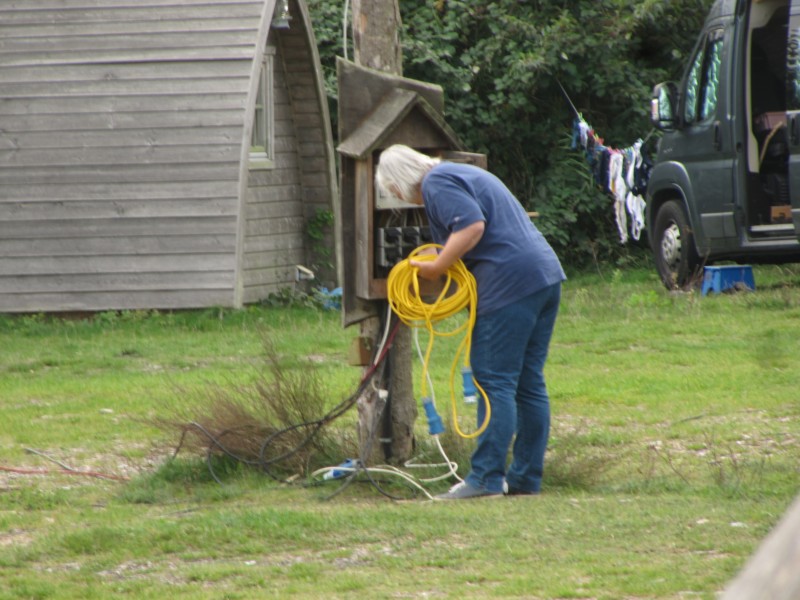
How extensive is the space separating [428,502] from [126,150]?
8.97m

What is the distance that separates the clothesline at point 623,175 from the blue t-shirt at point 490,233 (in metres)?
10.7

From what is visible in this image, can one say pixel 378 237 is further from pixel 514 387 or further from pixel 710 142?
pixel 710 142

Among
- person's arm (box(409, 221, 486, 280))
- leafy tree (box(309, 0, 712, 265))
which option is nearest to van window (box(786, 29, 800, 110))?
leafy tree (box(309, 0, 712, 265))

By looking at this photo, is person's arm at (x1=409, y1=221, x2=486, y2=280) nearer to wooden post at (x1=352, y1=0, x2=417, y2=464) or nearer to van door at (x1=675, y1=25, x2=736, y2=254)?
wooden post at (x1=352, y1=0, x2=417, y2=464)

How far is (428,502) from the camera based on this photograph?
619 cm

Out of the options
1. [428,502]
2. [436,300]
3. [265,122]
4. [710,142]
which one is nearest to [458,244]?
[436,300]

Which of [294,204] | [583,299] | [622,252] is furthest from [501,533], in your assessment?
[622,252]

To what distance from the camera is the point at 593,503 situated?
5.96m

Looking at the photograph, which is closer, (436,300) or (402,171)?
(402,171)

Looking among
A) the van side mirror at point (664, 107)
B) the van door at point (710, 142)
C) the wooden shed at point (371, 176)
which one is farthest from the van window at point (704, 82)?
the wooden shed at point (371, 176)

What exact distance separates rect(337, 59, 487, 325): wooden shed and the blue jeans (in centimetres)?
78

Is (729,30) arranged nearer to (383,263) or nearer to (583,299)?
(583,299)

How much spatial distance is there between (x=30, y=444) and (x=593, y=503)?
12.4 ft

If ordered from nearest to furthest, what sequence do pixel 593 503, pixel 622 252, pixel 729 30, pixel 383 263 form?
pixel 593 503
pixel 383 263
pixel 729 30
pixel 622 252
